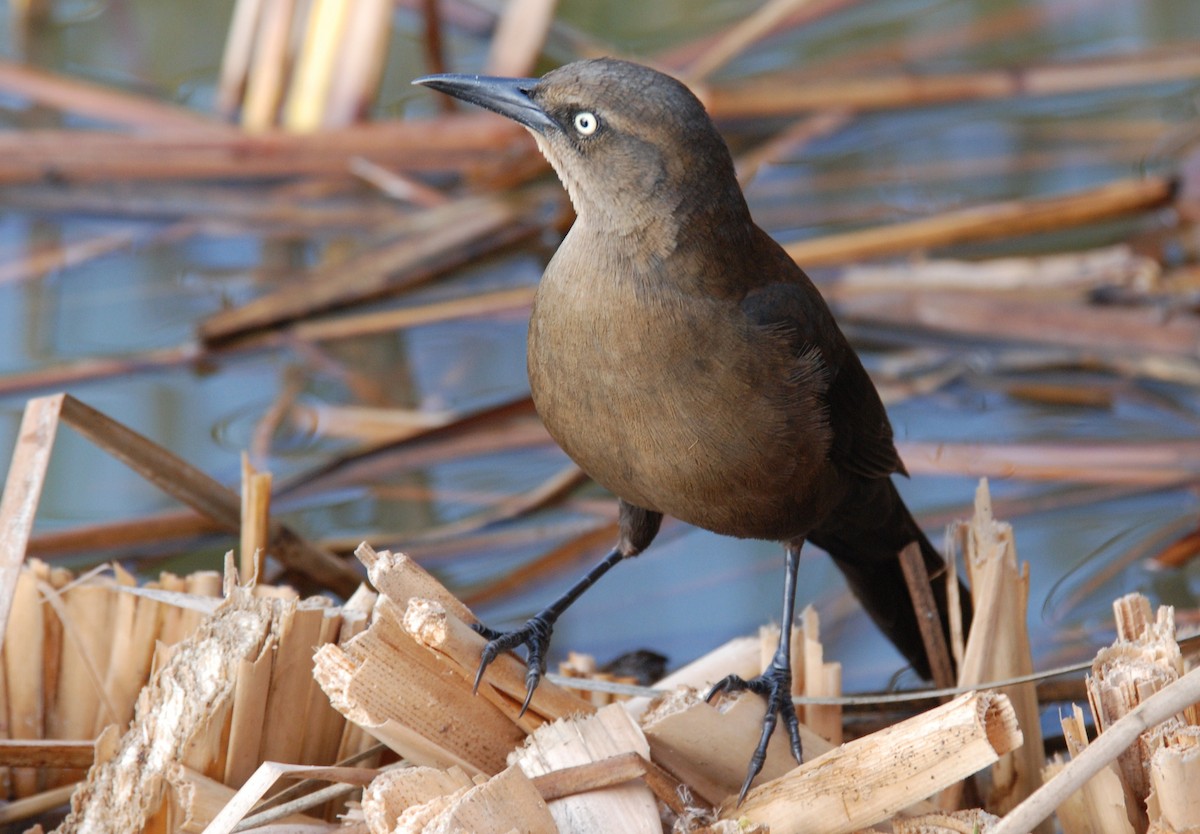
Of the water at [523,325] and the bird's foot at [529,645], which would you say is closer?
the bird's foot at [529,645]

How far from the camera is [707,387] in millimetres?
2947

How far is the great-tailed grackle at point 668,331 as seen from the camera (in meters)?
2.94

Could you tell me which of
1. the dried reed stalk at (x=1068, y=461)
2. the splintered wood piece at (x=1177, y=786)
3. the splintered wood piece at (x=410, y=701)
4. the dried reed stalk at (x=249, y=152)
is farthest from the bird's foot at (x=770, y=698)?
the dried reed stalk at (x=249, y=152)

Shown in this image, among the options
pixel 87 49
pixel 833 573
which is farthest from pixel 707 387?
pixel 87 49

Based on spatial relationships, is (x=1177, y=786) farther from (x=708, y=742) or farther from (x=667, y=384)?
(x=667, y=384)

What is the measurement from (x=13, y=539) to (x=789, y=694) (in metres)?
1.52

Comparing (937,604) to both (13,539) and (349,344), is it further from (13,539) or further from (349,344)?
(349,344)

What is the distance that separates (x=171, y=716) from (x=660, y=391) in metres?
1.05

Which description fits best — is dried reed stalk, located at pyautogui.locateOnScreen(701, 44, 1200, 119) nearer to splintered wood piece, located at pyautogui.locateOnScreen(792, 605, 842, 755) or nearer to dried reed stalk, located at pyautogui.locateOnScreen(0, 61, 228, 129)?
dried reed stalk, located at pyautogui.locateOnScreen(0, 61, 228, 129)

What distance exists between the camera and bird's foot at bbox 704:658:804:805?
2.82 m

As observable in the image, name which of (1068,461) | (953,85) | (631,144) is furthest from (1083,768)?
(953,85)

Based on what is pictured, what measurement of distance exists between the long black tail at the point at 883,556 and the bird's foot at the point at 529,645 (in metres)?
0.76

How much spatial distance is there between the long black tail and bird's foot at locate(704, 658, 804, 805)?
51 cm

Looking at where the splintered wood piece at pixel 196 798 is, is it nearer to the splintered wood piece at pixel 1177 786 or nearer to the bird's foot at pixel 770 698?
the bird's foot at pixel 770 698
